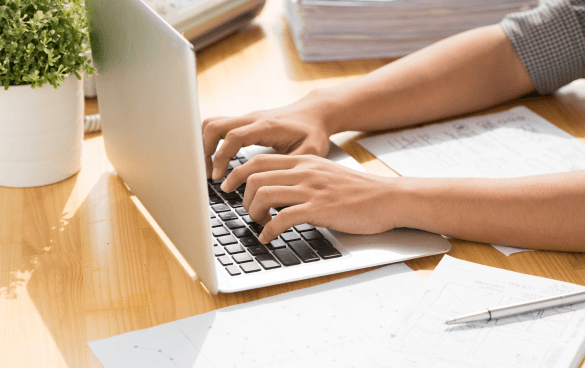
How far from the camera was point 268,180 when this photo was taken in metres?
0.68

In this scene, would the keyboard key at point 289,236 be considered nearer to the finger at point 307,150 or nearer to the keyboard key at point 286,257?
the keyboard key at point 286,257

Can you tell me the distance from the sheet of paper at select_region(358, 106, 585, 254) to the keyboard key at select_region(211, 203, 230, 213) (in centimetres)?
26

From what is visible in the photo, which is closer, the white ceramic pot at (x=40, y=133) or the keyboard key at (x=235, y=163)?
the white ceramic pot at (x=40, y=133)

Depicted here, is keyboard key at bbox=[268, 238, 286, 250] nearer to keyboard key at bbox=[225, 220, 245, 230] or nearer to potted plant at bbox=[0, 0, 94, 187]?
keyboard key at bbox=[225, 220, 245, 230]

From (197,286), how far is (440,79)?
566 mm

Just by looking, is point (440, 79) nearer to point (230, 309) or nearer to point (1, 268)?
point (230, 309)

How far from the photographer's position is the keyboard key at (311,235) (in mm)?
670

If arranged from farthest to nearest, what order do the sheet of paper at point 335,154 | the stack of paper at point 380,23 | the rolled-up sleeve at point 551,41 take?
1. the stack of paper at point 380,23
2. the rolled-up sleeve at point 551,41
3. the sheet of paper at point 335,154

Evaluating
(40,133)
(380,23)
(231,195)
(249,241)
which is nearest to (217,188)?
(231,195)

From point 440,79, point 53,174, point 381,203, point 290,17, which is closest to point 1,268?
point 53,174

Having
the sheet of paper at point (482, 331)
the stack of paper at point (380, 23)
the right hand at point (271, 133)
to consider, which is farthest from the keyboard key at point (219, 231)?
the stack of paper at point (380, 23)

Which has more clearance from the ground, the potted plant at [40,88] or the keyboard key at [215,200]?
the potted plant at [40,88]

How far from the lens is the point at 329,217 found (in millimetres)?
661

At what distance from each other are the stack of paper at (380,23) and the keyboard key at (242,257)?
1.99ft
